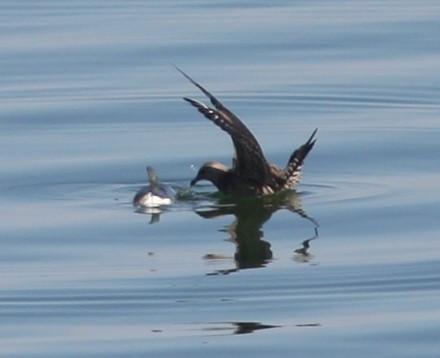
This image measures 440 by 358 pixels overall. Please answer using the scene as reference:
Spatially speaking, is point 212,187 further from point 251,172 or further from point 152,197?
point 152,197

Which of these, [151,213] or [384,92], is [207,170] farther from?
[384,92]

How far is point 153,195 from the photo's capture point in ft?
48.9

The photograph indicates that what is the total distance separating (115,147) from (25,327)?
18.4ft

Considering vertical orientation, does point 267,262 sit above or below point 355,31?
below

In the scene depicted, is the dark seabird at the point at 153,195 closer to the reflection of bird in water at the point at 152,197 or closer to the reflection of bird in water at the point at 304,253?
the reflection of bird in water at the point at 152,197

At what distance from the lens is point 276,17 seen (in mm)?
23219

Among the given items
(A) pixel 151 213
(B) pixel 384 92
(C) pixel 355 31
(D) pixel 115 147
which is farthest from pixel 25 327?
(C) pixel 355 31

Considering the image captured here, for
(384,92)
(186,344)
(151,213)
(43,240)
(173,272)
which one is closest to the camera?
(186,344)

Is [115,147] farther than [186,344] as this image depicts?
Yes

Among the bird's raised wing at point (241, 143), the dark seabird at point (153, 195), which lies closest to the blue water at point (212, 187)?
the dark seabird at point (153, 195)

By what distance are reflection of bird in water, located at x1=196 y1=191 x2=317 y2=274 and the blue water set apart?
0.10 feet

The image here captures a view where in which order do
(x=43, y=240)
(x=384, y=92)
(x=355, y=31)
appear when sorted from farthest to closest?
(x=355, y=31), (x=384, y=92), (x=43, y=240)

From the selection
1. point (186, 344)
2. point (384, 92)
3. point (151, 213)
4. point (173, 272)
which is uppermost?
point (384, 92)

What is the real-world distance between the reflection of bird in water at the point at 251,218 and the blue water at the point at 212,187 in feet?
0.10
